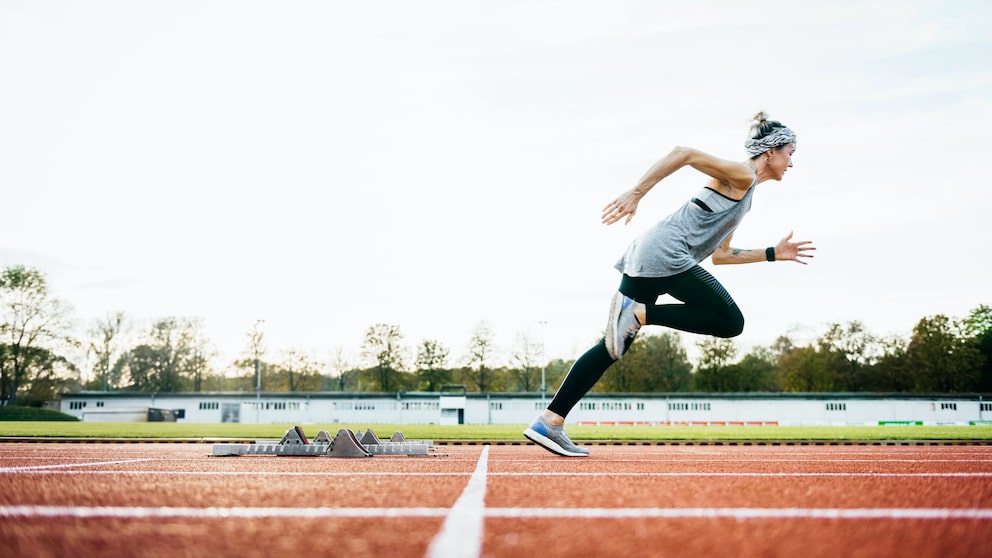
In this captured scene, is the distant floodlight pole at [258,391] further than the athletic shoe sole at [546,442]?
Yes

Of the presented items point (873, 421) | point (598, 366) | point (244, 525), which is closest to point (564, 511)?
point (244, 525)

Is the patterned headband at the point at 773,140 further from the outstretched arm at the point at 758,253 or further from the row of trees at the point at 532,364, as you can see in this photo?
the row of trees at the point at 532,364

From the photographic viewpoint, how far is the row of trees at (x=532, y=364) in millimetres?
70312

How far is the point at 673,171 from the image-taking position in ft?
14.3

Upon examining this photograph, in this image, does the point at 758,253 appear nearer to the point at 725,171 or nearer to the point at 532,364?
the point at 725,171

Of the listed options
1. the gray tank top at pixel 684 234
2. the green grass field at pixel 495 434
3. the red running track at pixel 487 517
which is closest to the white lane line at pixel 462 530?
the red running track at pixel 487 517

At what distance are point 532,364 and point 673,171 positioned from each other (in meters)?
71.4

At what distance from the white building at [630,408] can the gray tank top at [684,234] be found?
196 feet

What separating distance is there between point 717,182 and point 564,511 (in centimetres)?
321

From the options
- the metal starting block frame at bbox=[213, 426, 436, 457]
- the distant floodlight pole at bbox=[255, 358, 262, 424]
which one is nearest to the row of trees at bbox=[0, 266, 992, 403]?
the distant floodlight pole at bbox=[255, 358, 262, 424]

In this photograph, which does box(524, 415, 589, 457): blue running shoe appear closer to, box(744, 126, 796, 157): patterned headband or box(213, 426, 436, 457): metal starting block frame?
box(213, 426, 436, 457): metal starting block frame

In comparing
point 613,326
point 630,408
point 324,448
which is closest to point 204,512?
point 613,326

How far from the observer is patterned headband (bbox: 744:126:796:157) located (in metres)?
4.85

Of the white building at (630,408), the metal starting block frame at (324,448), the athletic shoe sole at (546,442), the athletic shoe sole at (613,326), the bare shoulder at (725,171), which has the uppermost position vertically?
the bare shoulder at (725,171)
